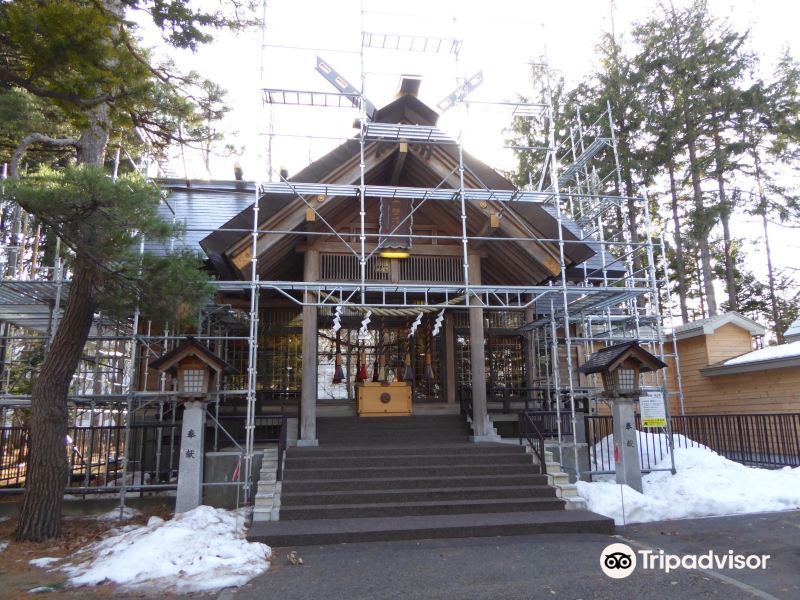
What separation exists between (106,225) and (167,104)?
3.77m

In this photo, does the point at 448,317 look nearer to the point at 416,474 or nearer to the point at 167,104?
the point at 416,474

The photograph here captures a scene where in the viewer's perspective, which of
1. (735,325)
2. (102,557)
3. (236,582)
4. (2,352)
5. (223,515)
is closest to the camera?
(236,582)

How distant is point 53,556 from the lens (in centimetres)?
675

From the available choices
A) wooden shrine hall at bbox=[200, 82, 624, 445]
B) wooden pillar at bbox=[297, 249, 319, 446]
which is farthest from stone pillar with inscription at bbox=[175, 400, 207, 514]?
wooden shrine hall at bbox=[200, 82, 624, 445]

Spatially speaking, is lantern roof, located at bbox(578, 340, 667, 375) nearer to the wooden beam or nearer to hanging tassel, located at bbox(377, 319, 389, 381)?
hanging tassel, located at bbox(377, 319, 389, 381)

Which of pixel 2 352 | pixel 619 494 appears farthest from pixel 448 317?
pixel 2 352

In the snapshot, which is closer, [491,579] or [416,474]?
[491,579]

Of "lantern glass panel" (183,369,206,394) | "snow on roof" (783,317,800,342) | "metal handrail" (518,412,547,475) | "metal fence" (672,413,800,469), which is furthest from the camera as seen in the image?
"snow on roof" (783,317,800,342)

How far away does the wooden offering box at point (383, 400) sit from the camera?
484 inches

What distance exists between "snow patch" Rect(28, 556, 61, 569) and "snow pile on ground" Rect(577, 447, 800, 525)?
758cm

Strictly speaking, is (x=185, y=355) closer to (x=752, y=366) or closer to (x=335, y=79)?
(x=335, y=79)

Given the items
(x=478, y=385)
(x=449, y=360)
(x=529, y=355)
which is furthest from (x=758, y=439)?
(x=449, y=360)

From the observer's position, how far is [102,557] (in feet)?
21.0

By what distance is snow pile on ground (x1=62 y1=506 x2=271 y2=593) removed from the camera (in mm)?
5730
